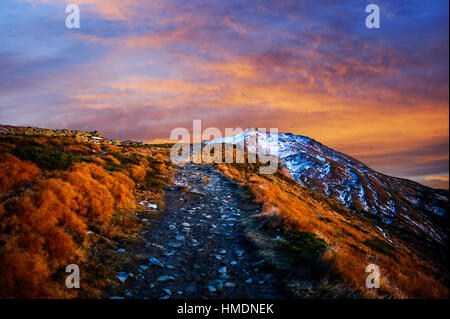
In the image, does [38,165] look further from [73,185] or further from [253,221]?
[253,221]

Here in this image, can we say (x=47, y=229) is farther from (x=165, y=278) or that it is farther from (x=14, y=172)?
(x=14, y=172)

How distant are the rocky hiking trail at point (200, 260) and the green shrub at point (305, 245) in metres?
1.13

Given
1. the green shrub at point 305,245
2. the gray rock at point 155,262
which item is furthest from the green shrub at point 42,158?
the green shrub at point 305,245

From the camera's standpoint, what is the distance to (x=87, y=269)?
629cm

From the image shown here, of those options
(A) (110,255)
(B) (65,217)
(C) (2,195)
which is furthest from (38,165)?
(A) (110,255)

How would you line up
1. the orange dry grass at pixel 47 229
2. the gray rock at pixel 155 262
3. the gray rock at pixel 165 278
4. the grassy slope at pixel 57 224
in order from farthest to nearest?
the gray rock at pixel 155 262, the gray rock at pixel 165 278, the grassy slope at pixel 57 224, the orange dry grass at pixel 47 229

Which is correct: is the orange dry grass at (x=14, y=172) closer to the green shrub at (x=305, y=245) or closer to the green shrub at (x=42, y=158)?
the green shrub at (x=42, y=158)

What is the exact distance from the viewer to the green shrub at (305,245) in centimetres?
706

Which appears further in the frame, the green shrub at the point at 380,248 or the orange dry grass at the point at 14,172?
the green shrub at the point at 380,248

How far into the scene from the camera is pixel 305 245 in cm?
785
